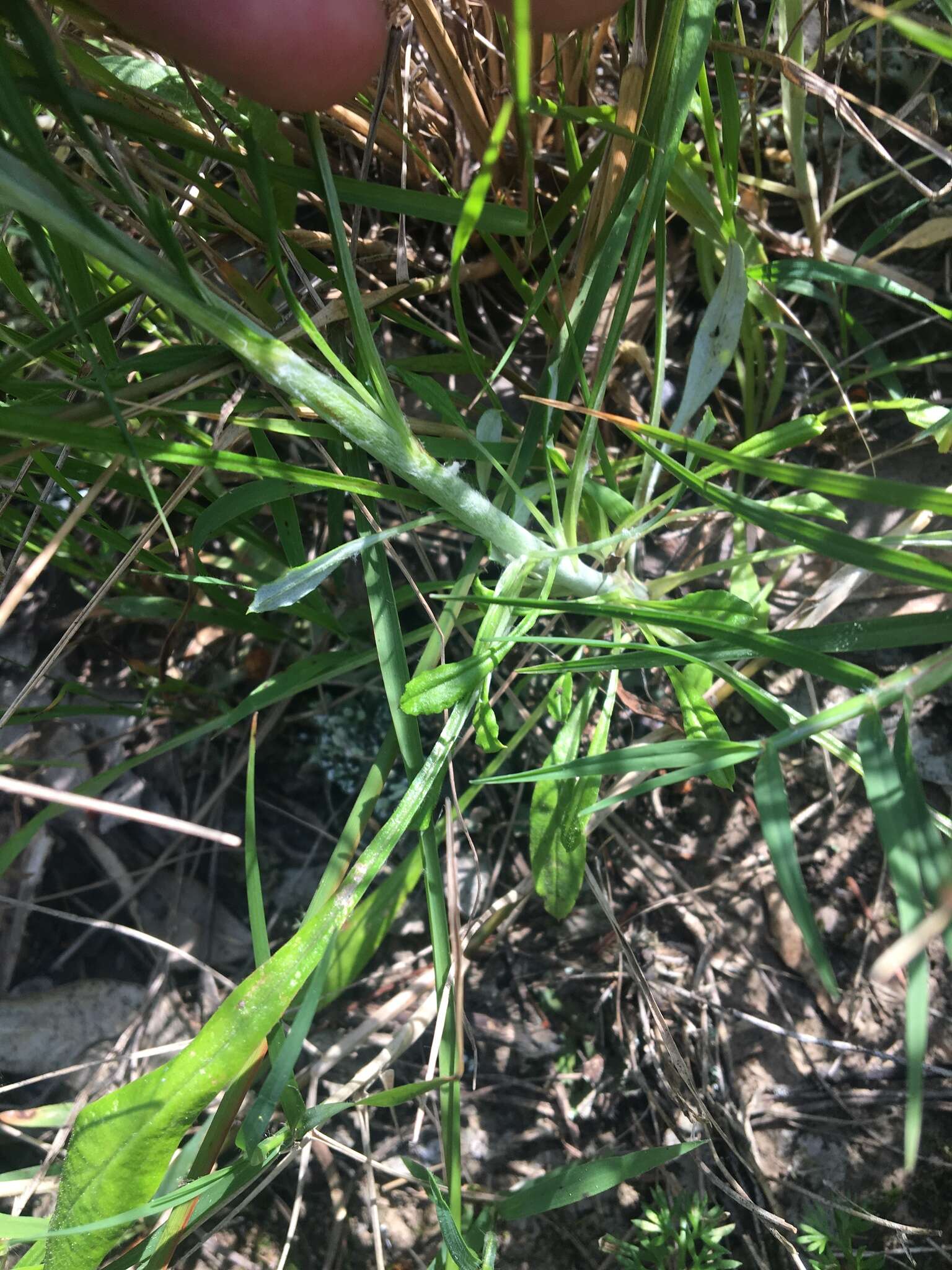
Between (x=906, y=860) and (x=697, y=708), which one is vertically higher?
(x=697, y=708)

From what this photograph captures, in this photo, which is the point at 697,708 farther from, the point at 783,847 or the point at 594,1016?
the point at 594,1016

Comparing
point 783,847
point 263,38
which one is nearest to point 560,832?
point 783,847

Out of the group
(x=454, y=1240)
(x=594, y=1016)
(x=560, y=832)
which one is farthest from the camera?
(x=594, y=1016)

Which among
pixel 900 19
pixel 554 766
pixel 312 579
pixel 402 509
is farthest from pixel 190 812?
pixel 900 19

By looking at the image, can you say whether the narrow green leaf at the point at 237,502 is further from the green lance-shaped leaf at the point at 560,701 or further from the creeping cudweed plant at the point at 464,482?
the green lance-shaped leaf at the point at 560,701

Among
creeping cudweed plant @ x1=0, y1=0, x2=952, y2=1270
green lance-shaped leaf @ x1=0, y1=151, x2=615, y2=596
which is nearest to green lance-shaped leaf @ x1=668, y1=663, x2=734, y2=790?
creeping cudweed plant @ x1=0, y1=0, x2=952, y2=1270

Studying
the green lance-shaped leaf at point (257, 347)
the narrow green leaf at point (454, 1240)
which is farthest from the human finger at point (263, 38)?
the narrow green leaf at point (454, 1240)
